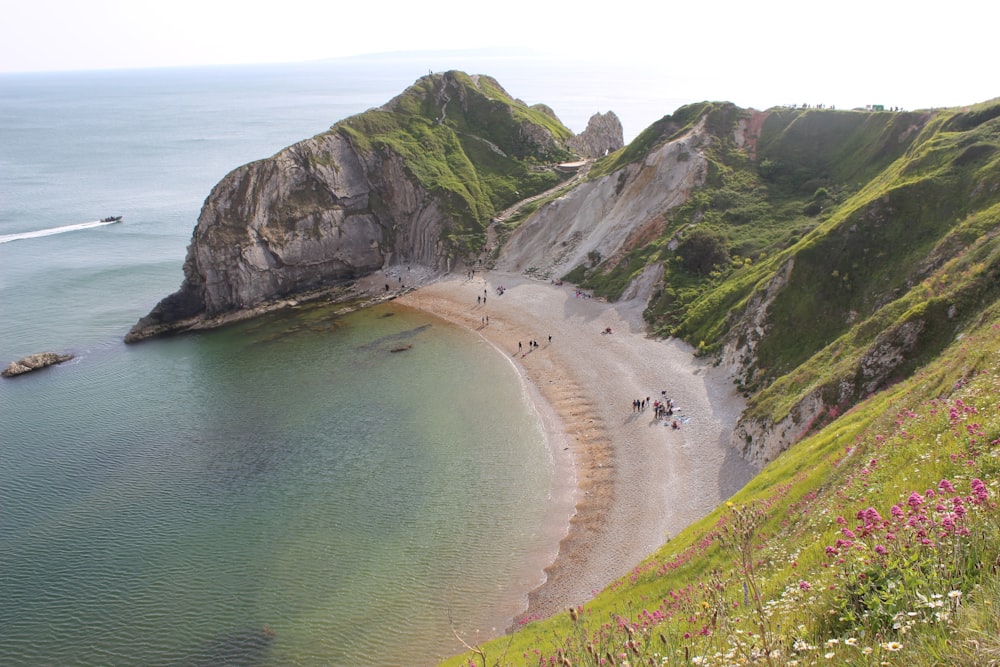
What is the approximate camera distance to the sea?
3312cm

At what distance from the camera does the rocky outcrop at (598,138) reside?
12088 cm

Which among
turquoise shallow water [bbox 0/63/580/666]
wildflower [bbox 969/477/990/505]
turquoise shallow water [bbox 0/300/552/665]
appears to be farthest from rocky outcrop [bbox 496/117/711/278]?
wildflower [bbox 969/477/990/505]

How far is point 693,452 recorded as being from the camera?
1726 inches

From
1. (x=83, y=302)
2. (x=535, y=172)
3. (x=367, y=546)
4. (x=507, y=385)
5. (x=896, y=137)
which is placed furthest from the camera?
(x=535, y=172)

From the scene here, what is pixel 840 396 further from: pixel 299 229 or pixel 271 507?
pixel 299 229

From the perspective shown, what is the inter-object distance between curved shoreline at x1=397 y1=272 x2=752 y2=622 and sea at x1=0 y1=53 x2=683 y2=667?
6.00 feet

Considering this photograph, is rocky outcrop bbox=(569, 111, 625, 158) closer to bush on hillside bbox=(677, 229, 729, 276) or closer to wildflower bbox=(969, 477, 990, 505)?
bush on hillside bbox=(677, 229, 729, 276)

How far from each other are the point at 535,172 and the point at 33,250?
93.4 m

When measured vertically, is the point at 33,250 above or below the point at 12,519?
above

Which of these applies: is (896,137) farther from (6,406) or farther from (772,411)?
(6,406)

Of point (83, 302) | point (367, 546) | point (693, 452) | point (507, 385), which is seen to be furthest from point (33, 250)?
point (693, 452)

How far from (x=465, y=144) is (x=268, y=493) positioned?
264 ft

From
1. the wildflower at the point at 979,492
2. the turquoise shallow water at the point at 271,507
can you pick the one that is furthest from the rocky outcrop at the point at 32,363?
the wildflower at the point at 979,492

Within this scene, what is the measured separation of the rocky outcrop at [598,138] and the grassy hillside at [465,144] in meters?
3.50
